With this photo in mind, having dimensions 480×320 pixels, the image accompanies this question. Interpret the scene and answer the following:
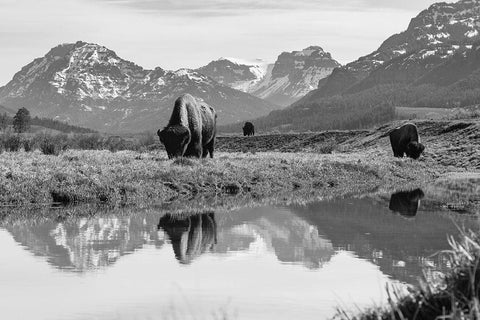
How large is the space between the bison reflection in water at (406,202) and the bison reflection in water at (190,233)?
7.12 meters

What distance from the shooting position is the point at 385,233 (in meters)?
24.6

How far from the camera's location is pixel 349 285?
52.0 feet

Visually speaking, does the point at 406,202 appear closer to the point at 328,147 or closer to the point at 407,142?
the point at 407,142

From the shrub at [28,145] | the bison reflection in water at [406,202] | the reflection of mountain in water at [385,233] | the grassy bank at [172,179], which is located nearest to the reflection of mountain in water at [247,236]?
the reflection of mountain in water at [385,233]

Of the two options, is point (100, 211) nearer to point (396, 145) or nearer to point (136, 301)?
point (136, 301)

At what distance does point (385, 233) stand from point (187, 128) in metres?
18.2

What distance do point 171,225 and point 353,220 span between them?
6.21 m

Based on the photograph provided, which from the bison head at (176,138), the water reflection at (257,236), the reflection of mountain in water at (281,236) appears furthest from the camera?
the bison head at (176,138)

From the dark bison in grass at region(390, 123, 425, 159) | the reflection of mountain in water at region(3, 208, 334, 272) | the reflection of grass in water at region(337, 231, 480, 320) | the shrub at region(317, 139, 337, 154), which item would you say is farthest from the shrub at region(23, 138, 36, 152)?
the reflection of grass in water at region(337, 231, 480, 320)

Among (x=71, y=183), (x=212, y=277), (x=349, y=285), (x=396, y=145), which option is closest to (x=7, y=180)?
(x=71, y=183)

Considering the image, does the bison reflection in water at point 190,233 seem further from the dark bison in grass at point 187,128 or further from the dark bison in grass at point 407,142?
the dark bison in grass at point 407,142

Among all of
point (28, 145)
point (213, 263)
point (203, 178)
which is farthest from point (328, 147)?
point (213, 263)

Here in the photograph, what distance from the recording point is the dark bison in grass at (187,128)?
41.3 metres

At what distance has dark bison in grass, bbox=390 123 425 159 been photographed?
2434 inches
